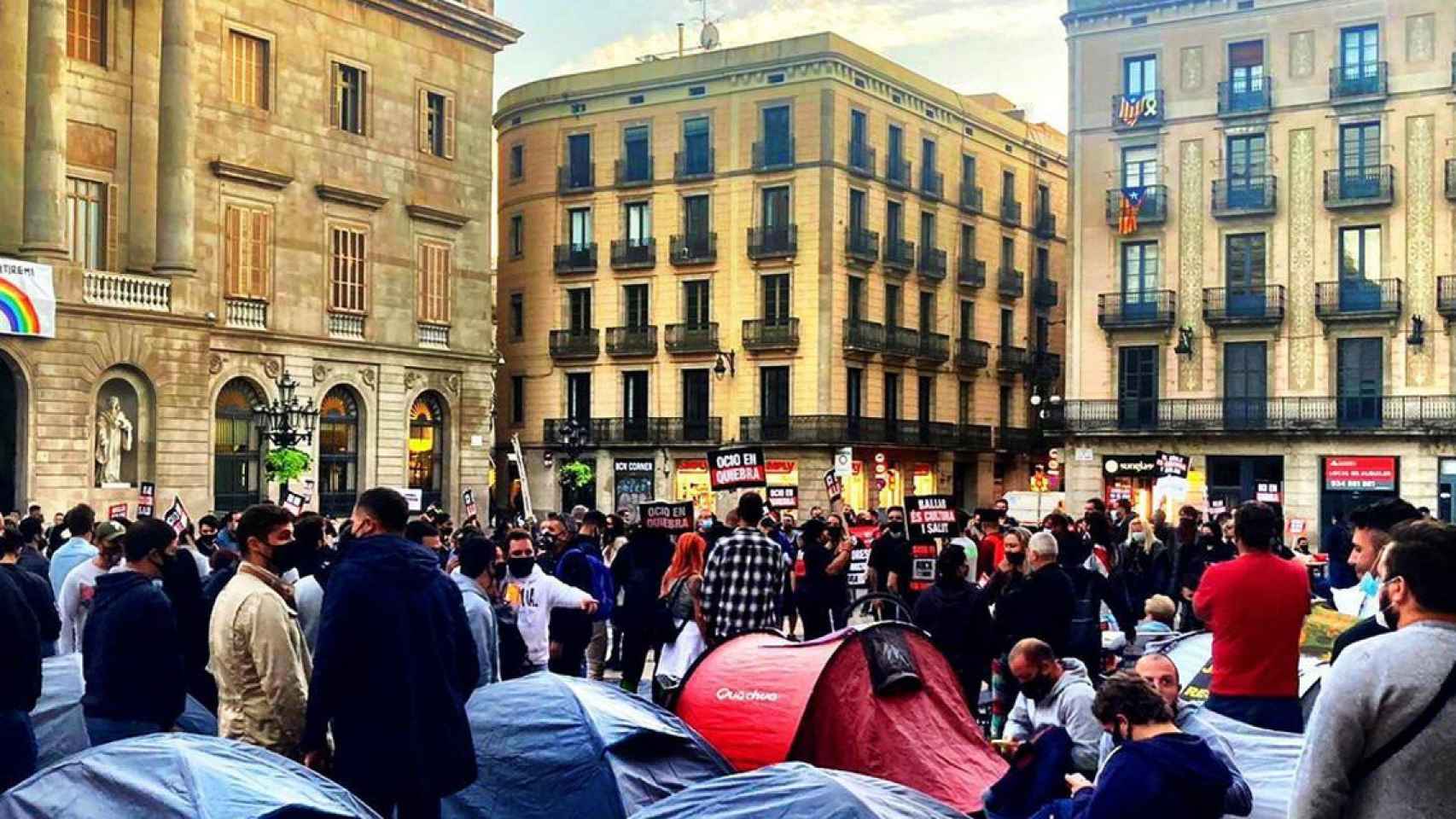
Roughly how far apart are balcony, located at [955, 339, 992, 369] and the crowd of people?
142 feet

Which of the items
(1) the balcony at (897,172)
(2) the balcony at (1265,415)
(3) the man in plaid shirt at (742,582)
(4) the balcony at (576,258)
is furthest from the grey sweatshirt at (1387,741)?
(4) the balcony at (576,258)

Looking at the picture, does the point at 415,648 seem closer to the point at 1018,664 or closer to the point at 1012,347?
the point at 1018,664

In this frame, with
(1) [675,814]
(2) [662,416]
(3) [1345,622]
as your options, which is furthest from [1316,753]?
(2) [662,416]

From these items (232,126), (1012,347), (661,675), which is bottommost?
(661,675)

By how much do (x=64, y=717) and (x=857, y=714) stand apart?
17.4 ft

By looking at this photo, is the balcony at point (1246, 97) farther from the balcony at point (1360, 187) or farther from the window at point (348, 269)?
the window at point (348, 269)

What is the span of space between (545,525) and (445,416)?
2431 centimetres

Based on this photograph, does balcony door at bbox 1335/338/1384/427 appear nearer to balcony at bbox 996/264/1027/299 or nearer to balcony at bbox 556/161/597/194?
balcony at bbox 996/264/1027/299

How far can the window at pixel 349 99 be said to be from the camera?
3912 cm

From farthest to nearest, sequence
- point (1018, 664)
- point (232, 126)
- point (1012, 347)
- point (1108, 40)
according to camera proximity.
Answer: point (1012, 347) < point (1108, 40) < point (232, 126) < point (1018, 664)

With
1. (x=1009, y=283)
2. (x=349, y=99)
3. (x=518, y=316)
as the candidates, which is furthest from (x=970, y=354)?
(x=349, y=99)

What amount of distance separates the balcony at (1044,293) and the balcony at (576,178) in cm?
1891

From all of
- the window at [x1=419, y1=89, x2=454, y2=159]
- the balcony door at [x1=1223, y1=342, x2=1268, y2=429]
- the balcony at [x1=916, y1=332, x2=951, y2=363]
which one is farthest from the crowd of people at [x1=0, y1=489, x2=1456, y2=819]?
the balcony at [x1=916, y1=332, x2=951, y2=363]

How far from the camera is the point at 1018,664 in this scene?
8.58 metres
